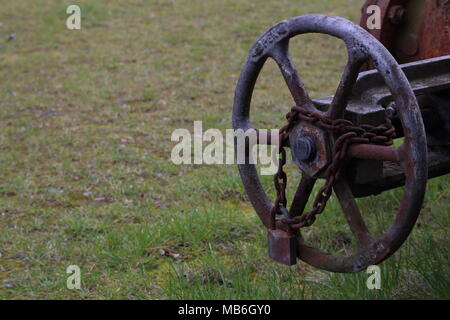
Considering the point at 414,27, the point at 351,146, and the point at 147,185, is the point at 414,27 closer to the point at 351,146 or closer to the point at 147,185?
the point at 351,146

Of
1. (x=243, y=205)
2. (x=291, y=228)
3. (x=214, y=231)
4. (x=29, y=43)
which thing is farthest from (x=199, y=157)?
(x=29, y=43)

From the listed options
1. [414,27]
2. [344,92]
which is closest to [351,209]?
[344,92]

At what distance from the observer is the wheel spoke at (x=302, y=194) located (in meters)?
2.43

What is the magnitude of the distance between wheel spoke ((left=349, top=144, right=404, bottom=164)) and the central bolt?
13 cm

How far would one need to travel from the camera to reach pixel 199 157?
512cm

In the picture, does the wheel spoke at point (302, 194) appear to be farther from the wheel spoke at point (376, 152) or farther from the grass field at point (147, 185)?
the grass field at point (147, 185)

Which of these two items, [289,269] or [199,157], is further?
[199,157]

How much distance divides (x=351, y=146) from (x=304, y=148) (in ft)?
0.54

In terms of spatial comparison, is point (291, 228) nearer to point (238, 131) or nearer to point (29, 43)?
point (238, 131)

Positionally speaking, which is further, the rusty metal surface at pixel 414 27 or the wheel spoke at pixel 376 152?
the rusty metal surface at pixel 414 27

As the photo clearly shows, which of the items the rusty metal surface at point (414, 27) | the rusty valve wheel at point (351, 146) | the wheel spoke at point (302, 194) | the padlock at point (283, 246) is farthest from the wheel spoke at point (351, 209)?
the rusty metal surface at point (414, 27)

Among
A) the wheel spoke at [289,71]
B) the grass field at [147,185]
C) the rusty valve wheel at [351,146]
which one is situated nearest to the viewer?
the rusty valve wheel at [351,146]

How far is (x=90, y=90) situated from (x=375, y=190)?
4.88 m

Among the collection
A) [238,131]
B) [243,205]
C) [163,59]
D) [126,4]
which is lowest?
[243,205]
